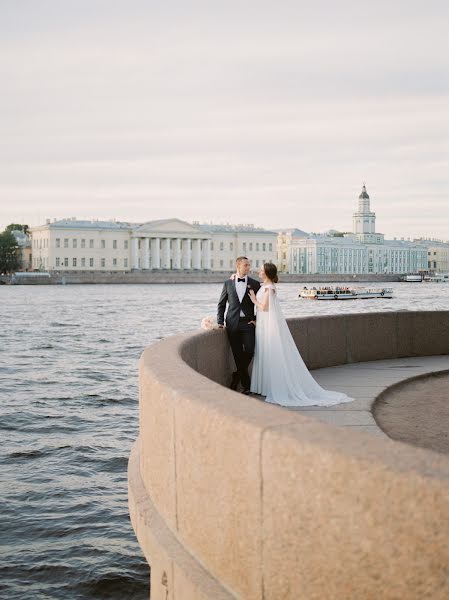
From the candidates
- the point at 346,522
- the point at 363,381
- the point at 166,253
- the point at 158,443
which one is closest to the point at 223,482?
the point at 346,522

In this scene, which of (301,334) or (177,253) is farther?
(177,253)

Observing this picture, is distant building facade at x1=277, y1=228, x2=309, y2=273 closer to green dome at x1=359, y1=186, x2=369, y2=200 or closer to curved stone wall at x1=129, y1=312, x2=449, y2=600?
green dome at x1=359, y1=186, x2=369, y2=200

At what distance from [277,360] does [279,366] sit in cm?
5

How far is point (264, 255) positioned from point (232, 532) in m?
123

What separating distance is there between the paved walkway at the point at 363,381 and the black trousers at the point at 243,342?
74cm

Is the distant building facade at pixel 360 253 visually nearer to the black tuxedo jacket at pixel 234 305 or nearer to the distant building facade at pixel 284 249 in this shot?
the distant building facade at pixel 284 249

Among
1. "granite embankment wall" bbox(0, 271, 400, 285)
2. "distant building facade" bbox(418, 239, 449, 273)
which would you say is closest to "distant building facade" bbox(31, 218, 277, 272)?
"granite embankment wall" bbox(0, 271, 400, 285)

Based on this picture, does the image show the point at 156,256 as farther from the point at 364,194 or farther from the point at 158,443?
the point at 158,443

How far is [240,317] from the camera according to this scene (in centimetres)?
626

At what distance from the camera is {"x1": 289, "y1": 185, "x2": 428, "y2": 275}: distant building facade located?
134m

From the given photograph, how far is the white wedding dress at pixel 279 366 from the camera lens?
19.8ft

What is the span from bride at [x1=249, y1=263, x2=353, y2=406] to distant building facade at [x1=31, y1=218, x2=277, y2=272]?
349ft

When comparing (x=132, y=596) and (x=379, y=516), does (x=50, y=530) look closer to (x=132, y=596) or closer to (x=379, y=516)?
(x=132, y=596)

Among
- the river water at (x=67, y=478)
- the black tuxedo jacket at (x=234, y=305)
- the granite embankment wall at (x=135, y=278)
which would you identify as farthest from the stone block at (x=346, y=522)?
the granite embankment wall at (x=135, y=278)
